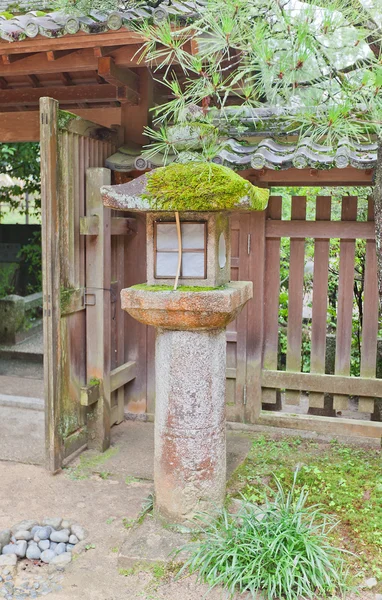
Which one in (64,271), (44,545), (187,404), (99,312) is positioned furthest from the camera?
(99,312)

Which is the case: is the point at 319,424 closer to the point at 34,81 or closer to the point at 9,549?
the point at 9,549

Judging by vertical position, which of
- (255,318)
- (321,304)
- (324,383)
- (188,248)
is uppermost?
(188,248)

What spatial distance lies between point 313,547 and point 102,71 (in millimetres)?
3993

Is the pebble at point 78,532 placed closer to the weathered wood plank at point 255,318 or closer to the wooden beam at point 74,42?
the weathered wood plank at point 255,318

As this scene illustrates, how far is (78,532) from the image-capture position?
3.89m

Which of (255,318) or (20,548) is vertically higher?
(255,318)

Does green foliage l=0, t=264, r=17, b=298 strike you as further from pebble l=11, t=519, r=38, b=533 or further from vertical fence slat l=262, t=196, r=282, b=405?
pebble l=11, t=519, r=38, b=533

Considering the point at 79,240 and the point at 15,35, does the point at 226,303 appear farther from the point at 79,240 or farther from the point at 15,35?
the point at 15,35

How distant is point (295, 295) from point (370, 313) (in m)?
0.74

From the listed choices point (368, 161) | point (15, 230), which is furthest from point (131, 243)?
point (15, 230)

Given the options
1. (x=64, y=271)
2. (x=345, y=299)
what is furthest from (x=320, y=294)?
(x=64, y=271)

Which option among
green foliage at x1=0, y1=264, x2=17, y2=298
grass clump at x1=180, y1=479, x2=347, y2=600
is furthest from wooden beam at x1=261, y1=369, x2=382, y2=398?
green foliage at x1=0, y1=264, x2=17, y2=298

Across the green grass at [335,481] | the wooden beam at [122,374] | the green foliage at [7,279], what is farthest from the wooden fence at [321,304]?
the green foliage at [7,279]

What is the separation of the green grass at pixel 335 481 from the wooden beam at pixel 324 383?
1.72ft
